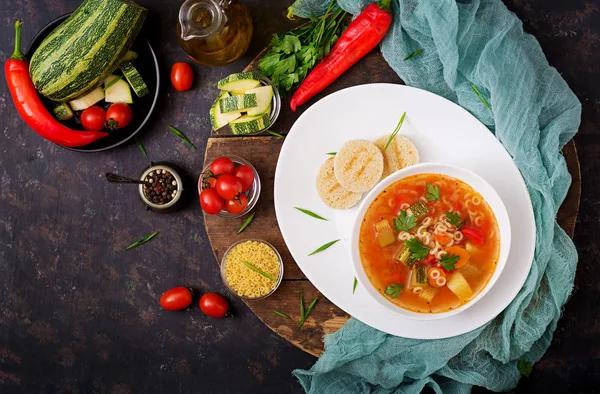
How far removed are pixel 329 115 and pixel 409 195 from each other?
28.2 inches

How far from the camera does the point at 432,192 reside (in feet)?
10.2

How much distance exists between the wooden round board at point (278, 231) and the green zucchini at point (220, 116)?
0.10 metres

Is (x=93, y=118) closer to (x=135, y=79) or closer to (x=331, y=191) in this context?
(x=135, y=79)

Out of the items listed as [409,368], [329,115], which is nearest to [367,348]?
[409,368]

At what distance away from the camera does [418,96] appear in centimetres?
333

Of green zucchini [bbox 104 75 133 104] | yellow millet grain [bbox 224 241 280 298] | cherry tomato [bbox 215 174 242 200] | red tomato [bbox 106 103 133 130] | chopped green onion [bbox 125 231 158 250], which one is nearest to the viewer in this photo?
cherry tomato [bbox 215 174 242 200]

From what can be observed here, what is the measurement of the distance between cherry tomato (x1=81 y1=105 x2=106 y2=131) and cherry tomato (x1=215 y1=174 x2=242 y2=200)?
1005 millimetres

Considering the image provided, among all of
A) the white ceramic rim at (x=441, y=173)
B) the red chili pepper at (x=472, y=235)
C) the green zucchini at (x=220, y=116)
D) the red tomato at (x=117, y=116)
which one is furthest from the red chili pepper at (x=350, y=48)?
the red chili pepper at (x=472, y=235)

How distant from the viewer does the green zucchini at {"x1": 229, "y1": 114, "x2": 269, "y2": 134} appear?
349 centimetres

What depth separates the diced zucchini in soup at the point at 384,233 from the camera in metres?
3.12

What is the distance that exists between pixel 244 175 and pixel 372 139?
2.79 feet

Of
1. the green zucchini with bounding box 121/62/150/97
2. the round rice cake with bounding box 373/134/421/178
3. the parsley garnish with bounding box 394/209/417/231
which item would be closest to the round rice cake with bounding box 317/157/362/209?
the round rice cake with bounding box 373/134/421/178

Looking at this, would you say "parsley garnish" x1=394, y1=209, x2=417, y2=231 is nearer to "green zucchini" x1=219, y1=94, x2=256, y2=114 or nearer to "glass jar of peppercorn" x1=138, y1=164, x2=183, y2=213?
"green zucchini" x1=219, y1=94, x2=256, y2=114

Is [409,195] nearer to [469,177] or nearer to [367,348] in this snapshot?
[469,177]
